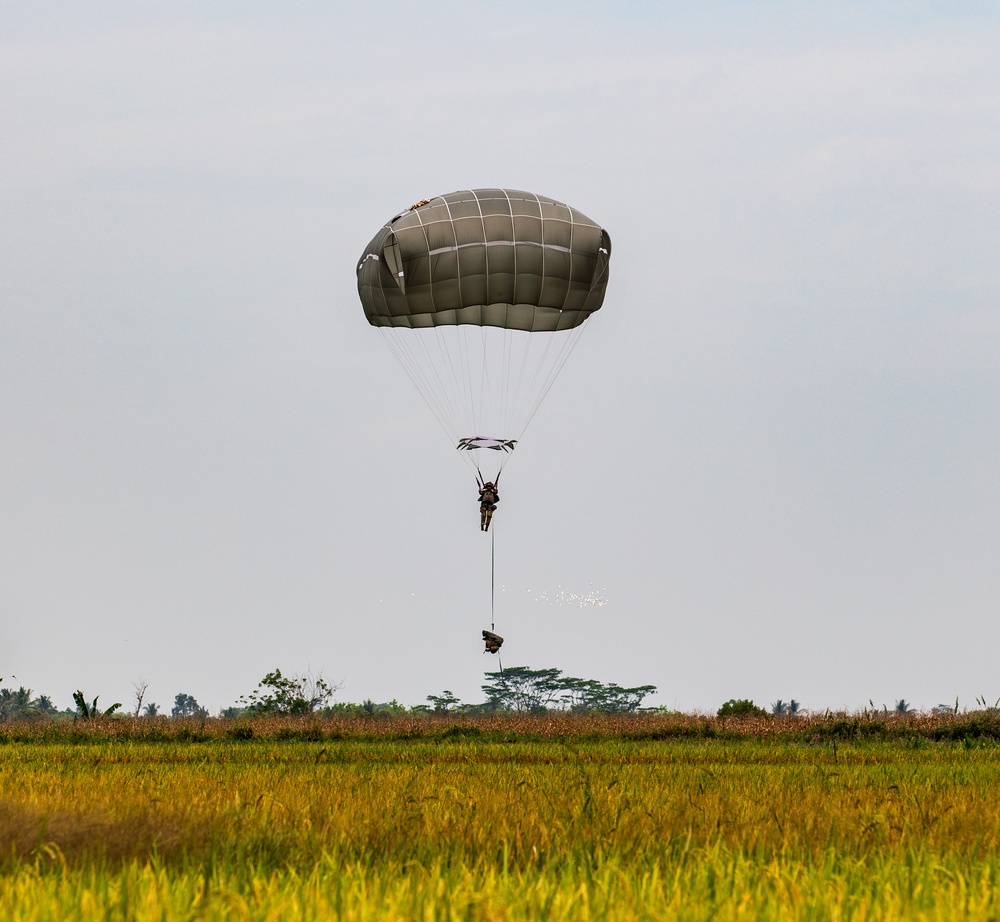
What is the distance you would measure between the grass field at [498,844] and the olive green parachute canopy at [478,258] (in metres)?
10.7

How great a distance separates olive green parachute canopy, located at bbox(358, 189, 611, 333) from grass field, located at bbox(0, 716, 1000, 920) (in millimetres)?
10681

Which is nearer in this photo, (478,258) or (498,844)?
(498,844)

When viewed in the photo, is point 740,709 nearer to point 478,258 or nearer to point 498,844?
point 478,258

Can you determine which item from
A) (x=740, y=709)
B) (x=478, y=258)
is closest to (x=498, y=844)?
(x=478, y=258)

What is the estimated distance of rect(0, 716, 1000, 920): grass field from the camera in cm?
501

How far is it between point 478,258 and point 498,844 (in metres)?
16.7

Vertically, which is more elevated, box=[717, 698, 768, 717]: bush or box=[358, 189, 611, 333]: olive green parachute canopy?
box=[358, 189, 611, 333]: olive green parachute canopy

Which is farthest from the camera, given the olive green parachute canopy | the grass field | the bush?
the bush

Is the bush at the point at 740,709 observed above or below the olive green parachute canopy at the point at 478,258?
below

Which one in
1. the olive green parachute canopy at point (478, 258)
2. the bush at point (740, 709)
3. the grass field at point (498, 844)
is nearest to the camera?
the grass field at point (498, 844)

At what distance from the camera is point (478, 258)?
22609mm

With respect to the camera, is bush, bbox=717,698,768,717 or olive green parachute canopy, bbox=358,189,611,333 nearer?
olive green parachute canopy, bbox=358,189,611,333

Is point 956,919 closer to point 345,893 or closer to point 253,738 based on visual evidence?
point 345,893

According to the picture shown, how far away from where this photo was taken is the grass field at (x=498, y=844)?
16.4ft
